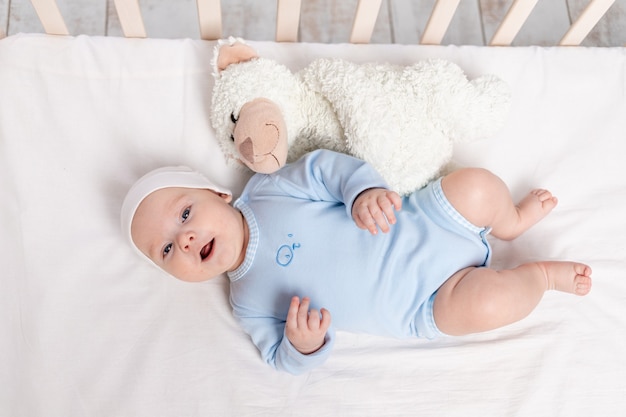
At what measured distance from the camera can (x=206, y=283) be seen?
1.11 meters

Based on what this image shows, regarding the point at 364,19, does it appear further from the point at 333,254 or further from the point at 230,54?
the point at 333,254

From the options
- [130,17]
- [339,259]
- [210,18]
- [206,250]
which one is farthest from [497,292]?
[130,17]

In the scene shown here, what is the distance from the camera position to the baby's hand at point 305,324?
3.19ft

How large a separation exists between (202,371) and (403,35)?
3.36ft

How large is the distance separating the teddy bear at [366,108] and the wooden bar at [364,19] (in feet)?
0.39

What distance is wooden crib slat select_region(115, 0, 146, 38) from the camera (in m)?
1.11

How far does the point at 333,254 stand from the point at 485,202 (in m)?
0.26

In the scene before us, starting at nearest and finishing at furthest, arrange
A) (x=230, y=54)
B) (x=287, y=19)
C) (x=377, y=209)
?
(x=377, y=209), (x=230, y=54), (x=287, y=19)

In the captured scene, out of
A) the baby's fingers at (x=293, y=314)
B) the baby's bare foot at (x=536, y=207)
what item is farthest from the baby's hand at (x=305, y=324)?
the baby's bare foot at (x=536, y=207)

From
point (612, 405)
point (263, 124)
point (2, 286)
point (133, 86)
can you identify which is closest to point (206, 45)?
point (133, 86)

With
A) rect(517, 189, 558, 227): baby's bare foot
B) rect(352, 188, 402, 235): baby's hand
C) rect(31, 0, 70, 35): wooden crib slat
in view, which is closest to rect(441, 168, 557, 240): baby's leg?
rect(517, 189, 558, 227): baby's bare foot

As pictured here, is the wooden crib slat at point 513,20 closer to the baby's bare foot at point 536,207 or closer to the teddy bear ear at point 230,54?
the baby's bare foot at point 536,207

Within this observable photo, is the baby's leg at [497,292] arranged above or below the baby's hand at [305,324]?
above

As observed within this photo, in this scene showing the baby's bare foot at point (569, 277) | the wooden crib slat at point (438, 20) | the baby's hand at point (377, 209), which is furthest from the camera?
the wooden crib slat at point (438, 20)
